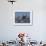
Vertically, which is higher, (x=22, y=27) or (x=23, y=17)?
(x=23, y=17)

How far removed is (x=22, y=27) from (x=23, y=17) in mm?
330

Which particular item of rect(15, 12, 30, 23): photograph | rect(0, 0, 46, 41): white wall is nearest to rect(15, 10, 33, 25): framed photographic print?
rect(15, 12, 30, 23): photograph

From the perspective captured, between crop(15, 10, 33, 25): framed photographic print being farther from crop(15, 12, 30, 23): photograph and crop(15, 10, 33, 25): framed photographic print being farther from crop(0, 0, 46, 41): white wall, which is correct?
crop(0, 0, 46, 41): white wall

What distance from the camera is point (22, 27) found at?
4.41 m

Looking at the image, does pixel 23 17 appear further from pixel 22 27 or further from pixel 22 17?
pixel 22 27

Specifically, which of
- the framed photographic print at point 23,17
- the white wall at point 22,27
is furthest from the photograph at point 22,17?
the white wall at point 22,27

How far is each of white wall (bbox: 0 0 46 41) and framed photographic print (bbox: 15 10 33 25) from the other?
12 centimetres

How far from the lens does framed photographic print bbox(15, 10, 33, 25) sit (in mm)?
4379

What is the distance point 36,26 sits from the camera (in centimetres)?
442

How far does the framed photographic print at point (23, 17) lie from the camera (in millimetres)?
4379

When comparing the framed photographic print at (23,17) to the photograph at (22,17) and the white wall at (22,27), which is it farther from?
the white wall at (22,27)

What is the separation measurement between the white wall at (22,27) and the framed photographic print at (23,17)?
0.39ft

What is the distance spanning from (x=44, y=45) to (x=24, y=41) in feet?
1.72

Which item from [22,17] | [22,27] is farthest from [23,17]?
[22,27]
